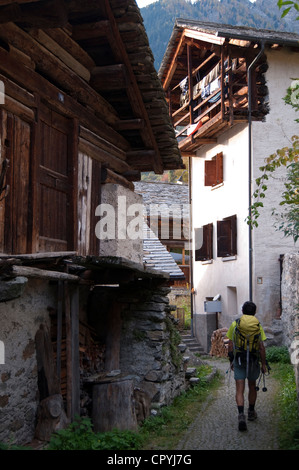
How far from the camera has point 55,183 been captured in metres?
6.94

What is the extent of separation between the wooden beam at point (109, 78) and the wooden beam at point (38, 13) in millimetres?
2285

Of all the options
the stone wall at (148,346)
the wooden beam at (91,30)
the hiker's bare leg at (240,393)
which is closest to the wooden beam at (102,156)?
the wooden beam at (91,30)

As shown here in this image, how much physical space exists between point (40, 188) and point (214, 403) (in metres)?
4.38

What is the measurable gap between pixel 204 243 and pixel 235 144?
12.7 ft

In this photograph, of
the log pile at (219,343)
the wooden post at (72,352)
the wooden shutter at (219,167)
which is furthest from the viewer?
the wooden shutter at (219,167)

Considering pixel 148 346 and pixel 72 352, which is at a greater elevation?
pixel 72 352

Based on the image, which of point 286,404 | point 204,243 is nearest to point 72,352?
point 286,404

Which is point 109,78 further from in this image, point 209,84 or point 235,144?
point 209,84

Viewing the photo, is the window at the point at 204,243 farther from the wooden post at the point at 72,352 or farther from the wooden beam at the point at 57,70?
the wooden post at the point at 72,352

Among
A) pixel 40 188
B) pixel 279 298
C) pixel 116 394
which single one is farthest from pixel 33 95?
pixel 279 298

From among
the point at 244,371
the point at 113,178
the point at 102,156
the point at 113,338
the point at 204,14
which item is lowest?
the point at 244,371

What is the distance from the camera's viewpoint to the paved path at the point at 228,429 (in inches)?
232

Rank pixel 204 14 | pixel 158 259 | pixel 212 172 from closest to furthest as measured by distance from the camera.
A: pixel 158 259, pixel 212 172, pixel 204 14

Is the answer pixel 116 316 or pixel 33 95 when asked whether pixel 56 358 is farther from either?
pixel 33 95
